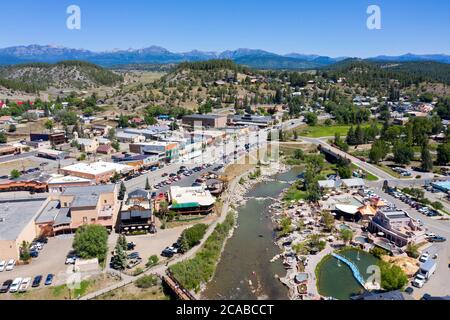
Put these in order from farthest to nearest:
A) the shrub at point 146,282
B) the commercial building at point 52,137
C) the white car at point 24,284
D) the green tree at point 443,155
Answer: the commercial building at point 52,137
the green tree at point 443,155
the shrub at point 146,282
the white car at point 24,284

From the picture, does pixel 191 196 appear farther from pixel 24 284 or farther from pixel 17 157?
pixel 17 157

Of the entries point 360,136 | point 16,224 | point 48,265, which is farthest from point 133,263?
point 360,136

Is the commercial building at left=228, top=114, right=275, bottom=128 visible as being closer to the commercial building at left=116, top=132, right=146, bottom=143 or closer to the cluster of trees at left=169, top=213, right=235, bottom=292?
the commercial building at left=116, top=132, right=146, bottom=143

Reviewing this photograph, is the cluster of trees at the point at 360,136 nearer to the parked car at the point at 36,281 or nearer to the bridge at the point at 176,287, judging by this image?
the bridge at the point at 176,287

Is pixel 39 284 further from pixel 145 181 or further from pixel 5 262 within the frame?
pixel 145 181

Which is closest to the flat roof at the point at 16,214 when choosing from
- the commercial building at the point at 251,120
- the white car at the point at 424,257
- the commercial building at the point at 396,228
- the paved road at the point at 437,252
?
the paved road at the point at 437,252
